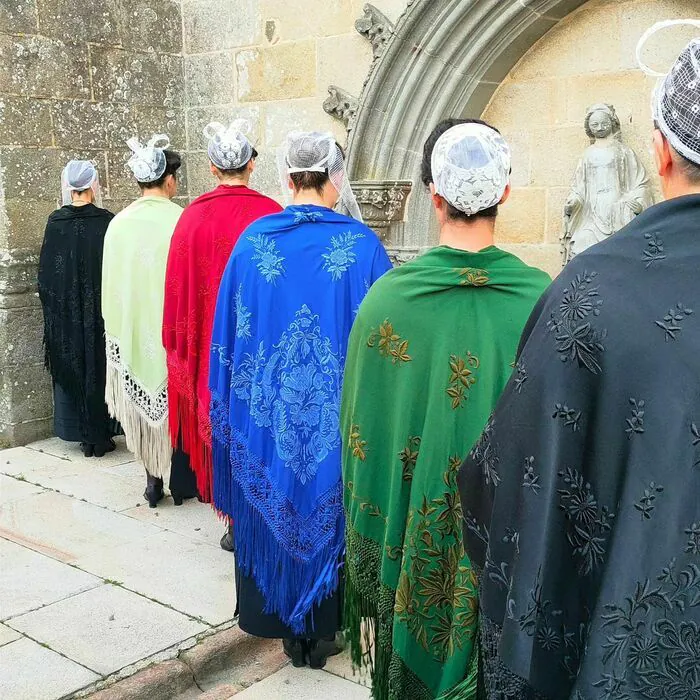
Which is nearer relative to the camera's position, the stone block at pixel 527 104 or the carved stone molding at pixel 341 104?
the stone block at pixel 527 104

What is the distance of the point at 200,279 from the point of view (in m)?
3.70

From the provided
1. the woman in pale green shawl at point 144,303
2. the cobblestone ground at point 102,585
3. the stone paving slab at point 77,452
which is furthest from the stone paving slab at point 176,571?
the stone paving slab at point 77,452

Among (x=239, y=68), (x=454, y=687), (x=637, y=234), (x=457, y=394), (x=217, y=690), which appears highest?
(x=239, y=68)

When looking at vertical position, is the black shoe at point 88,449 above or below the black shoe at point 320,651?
below

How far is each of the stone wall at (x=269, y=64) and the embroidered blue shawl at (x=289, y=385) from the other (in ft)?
8.51

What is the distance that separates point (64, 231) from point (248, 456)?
9.73 ft

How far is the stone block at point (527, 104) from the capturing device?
182 inches

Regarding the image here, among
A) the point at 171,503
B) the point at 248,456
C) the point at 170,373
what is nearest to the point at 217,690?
the point at 248,456

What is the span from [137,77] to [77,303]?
1721 millimetres

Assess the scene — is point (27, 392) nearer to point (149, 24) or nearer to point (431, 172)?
point (149, 24)

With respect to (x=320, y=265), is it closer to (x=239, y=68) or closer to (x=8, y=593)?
(x=8, y=593)

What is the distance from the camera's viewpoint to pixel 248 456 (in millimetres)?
2797

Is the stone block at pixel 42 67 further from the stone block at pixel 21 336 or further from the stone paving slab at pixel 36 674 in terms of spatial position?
the stone paving slab at pixel 36 674

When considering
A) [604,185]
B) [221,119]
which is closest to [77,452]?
[221,119]
